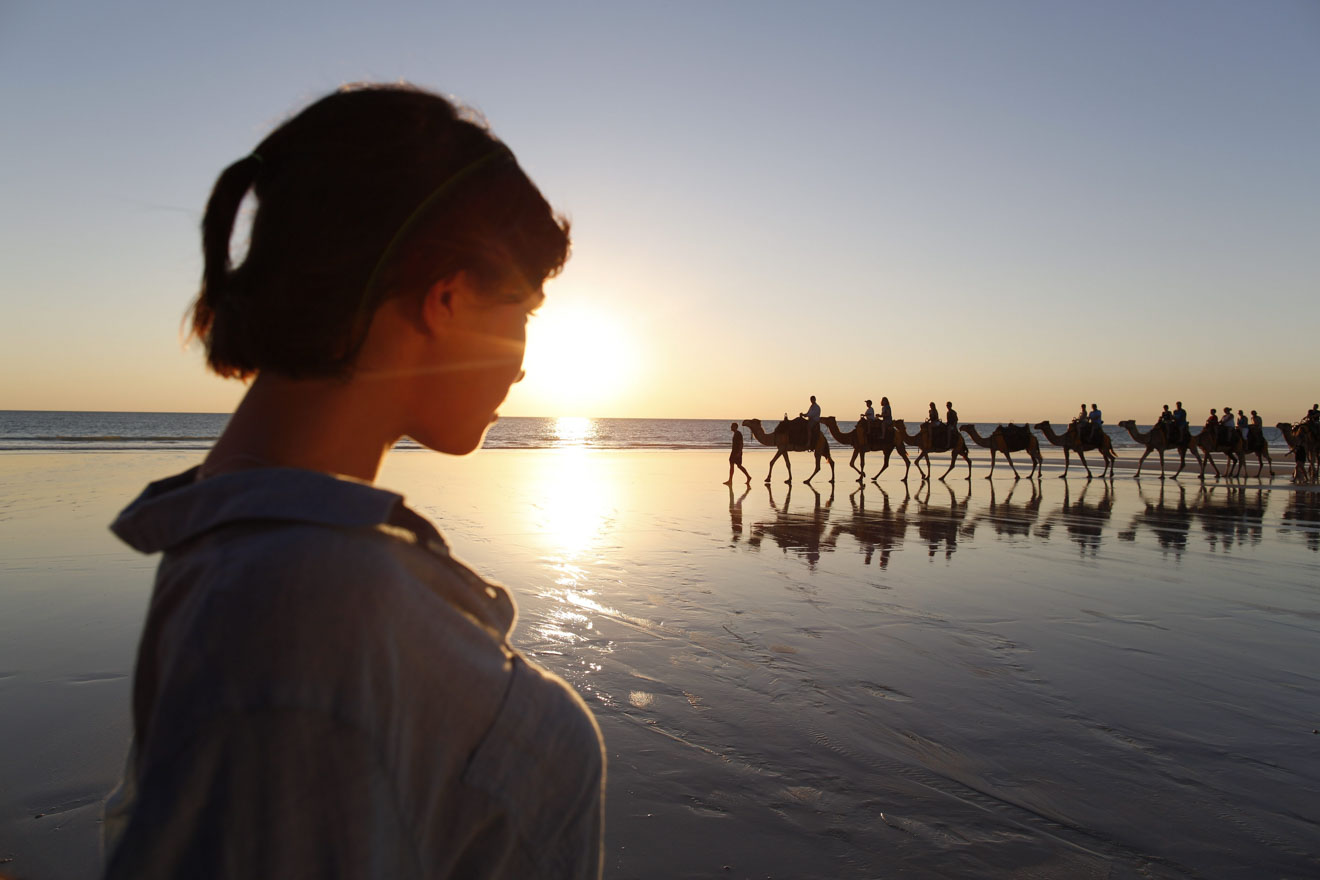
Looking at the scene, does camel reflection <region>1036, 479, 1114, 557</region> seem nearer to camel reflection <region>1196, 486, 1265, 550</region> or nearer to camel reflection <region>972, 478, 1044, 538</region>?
camel reflection <region>972, 478, 1044, 538</region>

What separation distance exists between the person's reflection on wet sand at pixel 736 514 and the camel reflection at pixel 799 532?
0.71 feet

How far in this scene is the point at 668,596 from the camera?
7.84 metres

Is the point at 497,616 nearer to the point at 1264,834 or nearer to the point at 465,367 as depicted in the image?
the point at 465,367

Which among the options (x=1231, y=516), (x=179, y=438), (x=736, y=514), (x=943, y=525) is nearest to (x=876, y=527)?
(x=943, y=525)

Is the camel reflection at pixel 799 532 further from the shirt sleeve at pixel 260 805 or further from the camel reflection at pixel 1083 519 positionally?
the shirt sleeve at pixel 260 805

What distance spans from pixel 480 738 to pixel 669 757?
353 cm

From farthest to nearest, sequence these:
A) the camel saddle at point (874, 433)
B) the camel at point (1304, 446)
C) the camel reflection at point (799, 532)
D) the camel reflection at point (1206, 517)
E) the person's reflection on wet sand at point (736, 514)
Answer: the camel at point (1304, 446) → the camel saddle at point (874, 433) → the camel reflection at point (1206, 517) → the person's reflection on wet sand at point (736, 514) → the camel reflection at point (799, 532)

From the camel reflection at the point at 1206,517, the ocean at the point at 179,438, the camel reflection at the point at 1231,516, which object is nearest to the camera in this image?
the camel reflection at the point at 1206,517

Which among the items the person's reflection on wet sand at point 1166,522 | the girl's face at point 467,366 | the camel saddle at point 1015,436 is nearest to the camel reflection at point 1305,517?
the person's reflection on wet sand at point 1166,522

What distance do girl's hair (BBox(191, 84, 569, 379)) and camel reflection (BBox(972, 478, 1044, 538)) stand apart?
13.2 m

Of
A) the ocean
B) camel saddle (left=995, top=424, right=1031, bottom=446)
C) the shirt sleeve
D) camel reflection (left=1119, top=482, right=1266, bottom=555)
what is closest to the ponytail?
the shirt sleeve

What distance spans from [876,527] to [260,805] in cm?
1379

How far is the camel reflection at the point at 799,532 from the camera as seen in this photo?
1108cm

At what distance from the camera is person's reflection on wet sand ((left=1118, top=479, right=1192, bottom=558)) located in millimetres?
12273
